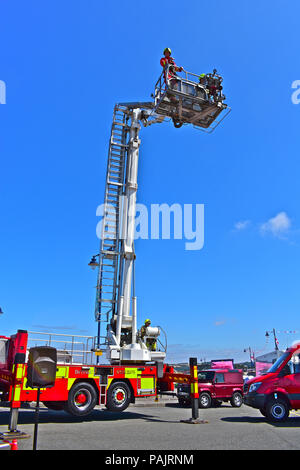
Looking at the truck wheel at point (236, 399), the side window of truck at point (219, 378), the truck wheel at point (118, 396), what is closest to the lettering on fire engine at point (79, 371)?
the truck wheel at point (118, 396)

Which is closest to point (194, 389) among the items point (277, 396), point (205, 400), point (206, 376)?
point (277, 396)

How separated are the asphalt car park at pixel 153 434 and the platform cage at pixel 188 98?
484 inches

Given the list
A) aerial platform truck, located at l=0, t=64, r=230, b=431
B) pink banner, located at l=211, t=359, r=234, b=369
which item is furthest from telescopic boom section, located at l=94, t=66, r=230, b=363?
pink banner, located at l=211, t=359, r=234, b=369

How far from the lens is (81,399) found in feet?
40.9

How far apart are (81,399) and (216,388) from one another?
861 centimetres

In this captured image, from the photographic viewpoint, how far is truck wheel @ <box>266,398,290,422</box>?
12.8 metres

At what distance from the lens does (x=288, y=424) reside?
1221cm

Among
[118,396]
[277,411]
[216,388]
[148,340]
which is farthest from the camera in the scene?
[216,388]

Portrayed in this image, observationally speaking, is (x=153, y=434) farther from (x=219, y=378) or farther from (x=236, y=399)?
(x=236, y=399)

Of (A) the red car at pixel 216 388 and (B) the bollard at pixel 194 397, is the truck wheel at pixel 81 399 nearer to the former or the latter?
(B) the bollard at pixel 194 397

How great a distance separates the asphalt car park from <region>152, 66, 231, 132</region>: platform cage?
12289mm

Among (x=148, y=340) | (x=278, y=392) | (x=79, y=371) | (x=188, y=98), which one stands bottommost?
(x=278, y=392)

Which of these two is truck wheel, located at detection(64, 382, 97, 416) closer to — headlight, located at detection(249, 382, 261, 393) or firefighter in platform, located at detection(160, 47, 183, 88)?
headlight, located at detection(249, 382, 261, 393)
